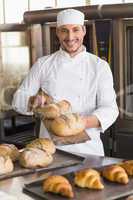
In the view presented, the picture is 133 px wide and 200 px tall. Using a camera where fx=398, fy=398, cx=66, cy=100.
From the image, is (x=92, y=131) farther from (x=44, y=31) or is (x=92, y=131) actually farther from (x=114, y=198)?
(x=44, y=31)

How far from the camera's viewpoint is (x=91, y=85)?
92.5 inches

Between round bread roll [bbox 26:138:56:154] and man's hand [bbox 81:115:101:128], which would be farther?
man's hand [bbox 81:115:101:128]

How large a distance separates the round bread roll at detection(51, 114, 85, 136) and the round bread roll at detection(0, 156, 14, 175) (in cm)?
27

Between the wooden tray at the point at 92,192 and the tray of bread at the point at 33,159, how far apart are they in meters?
0.18

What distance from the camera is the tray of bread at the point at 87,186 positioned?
1480 millimetres

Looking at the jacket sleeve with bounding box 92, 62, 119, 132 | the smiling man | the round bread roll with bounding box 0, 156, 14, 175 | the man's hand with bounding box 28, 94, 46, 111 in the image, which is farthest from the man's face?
the round bread roll with bounding box 0, 156, 14, 175

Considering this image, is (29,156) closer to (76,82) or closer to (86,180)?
(86,180)

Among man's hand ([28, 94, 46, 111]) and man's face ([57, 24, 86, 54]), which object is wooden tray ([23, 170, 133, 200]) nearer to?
man's hand ([28, 94, 46, 111])

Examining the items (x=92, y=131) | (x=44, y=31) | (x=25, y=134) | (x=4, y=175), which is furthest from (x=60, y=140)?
(x=25, y=134)

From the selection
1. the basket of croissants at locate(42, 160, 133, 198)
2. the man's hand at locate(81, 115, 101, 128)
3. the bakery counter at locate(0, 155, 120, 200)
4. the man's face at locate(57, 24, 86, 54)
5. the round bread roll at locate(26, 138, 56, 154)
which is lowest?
the bakery counter at locate(0, 155, 120, 200)

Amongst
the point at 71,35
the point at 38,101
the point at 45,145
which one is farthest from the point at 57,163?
the point at 71,35

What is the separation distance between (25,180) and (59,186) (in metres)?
0.25

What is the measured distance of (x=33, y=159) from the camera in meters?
1.81

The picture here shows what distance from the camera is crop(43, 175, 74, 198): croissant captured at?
147 centimetres
